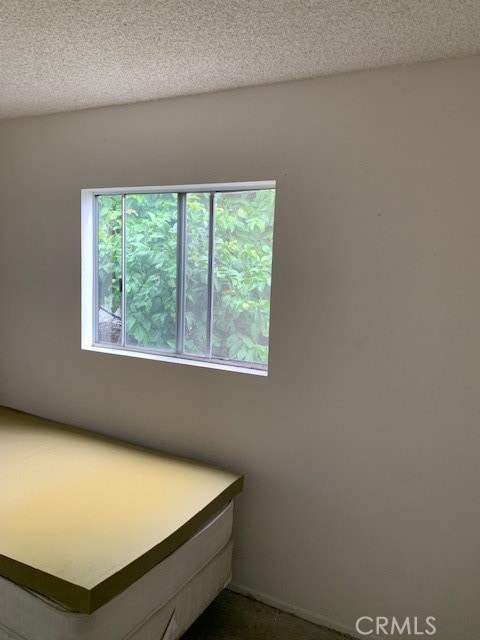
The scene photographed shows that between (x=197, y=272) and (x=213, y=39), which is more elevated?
(x=213, y=39)

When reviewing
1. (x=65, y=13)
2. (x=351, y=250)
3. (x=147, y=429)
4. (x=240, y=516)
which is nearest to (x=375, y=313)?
(x=351, y=250)

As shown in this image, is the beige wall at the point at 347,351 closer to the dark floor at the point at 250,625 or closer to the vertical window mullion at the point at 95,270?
the dark floor at the point at 250,625

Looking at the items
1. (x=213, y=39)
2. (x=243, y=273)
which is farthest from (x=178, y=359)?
(x=213, y=39)

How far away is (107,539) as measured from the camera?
1545 mm

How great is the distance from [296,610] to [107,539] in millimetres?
1012

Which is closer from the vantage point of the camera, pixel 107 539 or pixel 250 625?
pixel 107 539

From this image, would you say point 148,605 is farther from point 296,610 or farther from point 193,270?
point 193,270

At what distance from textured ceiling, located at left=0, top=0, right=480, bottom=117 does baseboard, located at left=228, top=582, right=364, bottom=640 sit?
2.24 m

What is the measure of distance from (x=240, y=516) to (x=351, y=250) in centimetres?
130

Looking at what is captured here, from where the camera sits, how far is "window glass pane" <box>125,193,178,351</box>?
230 cm

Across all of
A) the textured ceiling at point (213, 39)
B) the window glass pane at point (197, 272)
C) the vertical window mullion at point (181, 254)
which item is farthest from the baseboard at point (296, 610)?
the textured ceiling at point (213, 39)
